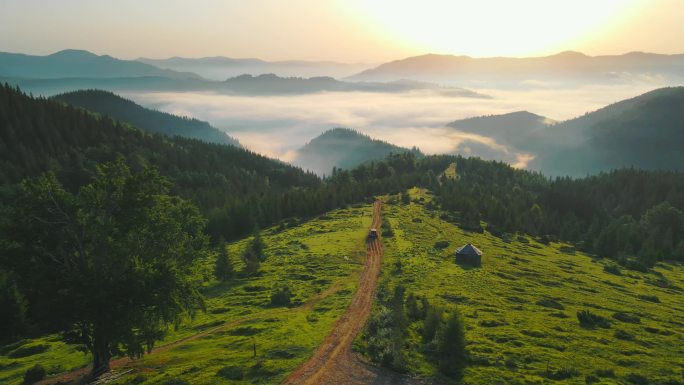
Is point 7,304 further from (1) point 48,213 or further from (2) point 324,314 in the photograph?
(2) point 324,314

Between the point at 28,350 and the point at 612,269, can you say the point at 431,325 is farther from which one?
the point at 612,269

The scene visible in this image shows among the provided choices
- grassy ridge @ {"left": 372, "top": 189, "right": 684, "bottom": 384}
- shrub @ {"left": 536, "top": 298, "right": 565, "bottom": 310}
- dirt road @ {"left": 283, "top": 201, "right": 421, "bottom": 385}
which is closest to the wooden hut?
grassy ridge @ {"left": 372, "top": 189, "right": 684, "bottom": 384}

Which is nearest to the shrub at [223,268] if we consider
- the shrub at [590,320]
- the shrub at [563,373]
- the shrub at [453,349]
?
the shrub at [453,349]

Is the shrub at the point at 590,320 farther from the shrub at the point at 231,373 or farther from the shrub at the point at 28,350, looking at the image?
the shrub at the point at 28,350

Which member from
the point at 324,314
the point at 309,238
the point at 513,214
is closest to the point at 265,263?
the point at 309,238

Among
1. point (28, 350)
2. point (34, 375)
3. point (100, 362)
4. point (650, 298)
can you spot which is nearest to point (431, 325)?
point (100, 362)
